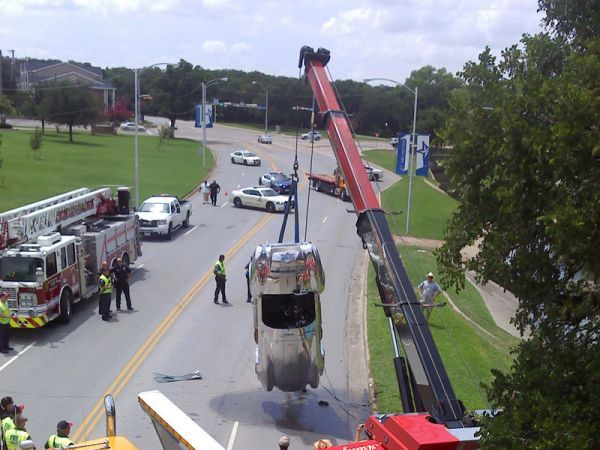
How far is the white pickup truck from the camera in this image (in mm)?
33844

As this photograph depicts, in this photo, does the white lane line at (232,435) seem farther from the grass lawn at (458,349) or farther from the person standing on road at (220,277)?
the person standing on road at (220,277)

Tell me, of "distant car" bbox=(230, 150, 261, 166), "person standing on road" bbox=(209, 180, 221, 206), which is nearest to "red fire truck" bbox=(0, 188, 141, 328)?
"person standing on road" bbox=(209, 180, 221, 206)

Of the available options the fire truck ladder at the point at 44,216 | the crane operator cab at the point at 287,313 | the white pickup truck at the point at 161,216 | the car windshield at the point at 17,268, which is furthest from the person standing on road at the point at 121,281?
the white pickup truck at the point at 161,216

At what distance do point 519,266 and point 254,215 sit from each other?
3606 centimetres

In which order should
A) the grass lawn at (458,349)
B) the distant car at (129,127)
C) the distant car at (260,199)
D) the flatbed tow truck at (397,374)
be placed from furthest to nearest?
1. the distant car at (129,127)
2. the distant car at (260,199)
3. the grass lawn at (458,349)
4. the flatbed tow truck at (397,374)

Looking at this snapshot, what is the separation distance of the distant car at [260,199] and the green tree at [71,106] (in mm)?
41538

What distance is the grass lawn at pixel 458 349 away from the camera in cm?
1633

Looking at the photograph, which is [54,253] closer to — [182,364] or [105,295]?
[105,295]

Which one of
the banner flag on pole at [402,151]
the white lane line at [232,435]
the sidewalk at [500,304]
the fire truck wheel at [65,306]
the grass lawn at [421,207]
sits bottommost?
the sidewalk at [500,304]

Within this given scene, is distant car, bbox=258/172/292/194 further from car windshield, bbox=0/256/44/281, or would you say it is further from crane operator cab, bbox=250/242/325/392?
crane operator cab, bbox=250/242/325/392

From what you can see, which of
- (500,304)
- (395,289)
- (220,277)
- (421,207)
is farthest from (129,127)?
(395,289)

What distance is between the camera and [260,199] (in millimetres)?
44188

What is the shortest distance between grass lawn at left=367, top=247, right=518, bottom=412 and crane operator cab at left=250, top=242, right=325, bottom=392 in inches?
89.4

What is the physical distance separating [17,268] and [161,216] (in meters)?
14.6
